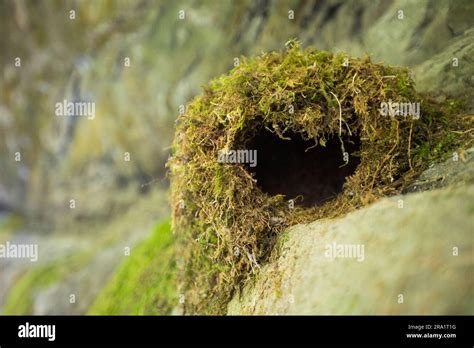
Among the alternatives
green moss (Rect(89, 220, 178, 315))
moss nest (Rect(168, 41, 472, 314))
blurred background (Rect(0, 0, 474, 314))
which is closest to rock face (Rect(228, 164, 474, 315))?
moss nest (Rect(168, 41, 472, 314))

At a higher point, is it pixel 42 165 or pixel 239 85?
pixel 239 85

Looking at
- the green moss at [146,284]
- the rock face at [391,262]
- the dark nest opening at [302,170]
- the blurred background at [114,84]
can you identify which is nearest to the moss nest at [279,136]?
the rock face at [391,262]

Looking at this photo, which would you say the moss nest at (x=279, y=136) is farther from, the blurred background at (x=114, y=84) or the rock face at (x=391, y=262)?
the blurred background at (x=114, y=84)

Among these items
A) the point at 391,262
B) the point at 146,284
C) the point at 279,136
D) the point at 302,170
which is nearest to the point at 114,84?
the point at 146,284

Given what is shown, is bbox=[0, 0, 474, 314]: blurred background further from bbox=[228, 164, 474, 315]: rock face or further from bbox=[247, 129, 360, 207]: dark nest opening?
bbox=[228, 164, 474, 315]: rock face
